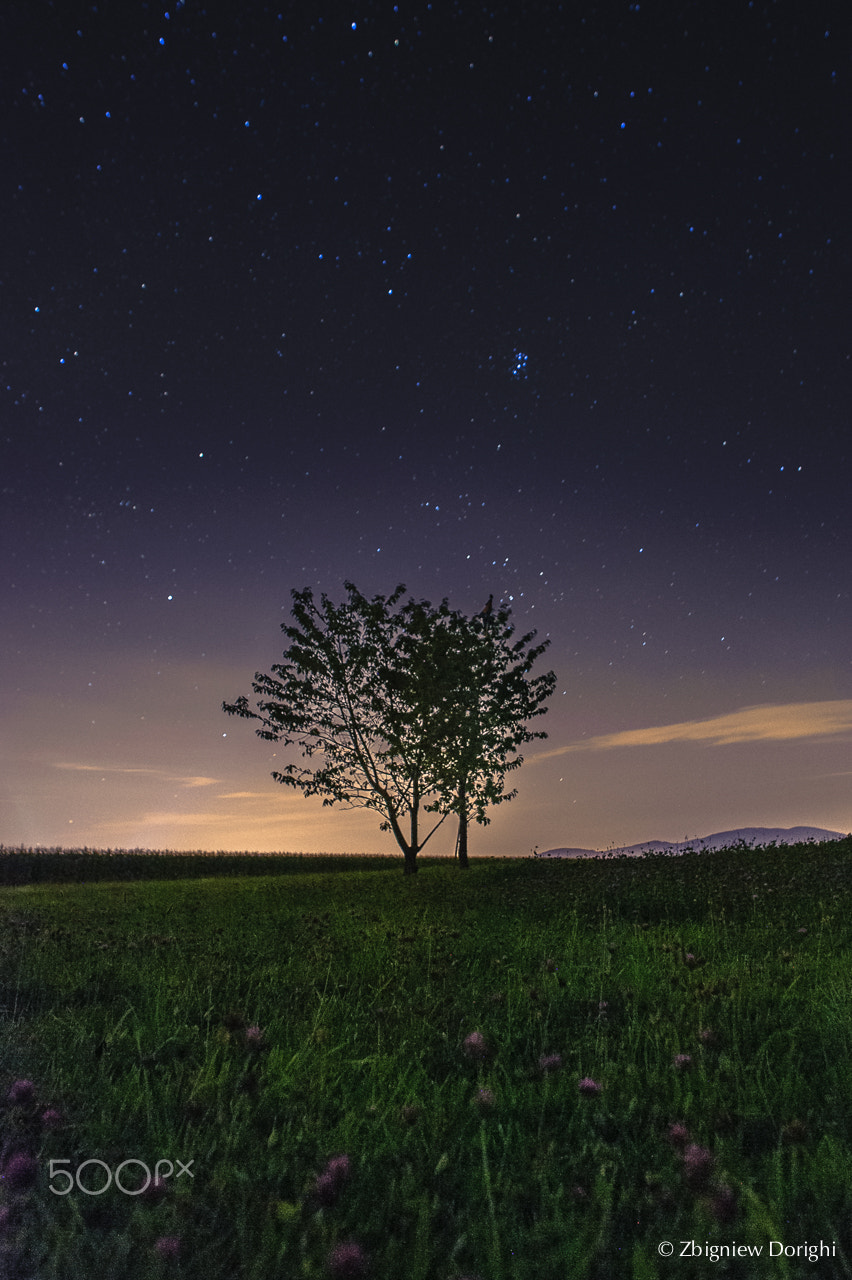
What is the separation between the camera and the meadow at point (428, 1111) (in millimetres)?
2223

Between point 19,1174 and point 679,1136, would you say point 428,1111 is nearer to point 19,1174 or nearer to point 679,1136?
point 679,1136

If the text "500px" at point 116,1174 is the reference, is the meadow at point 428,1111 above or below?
below

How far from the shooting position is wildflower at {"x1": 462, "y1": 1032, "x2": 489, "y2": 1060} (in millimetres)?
3742

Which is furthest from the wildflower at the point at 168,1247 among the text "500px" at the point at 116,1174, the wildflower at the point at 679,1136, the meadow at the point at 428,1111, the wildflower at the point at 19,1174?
the wildflower at the point at 679,1136

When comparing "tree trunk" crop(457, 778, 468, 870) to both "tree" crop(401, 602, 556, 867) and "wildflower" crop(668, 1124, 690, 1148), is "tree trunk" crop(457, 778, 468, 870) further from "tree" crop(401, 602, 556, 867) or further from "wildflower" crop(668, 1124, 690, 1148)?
"wildflower" crop(668, 1124, 690, 1148)

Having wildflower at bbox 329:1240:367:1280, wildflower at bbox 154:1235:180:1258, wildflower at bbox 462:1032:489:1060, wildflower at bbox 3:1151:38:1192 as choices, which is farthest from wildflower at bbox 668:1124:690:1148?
wildflower at bbox 3:1151:38:1192

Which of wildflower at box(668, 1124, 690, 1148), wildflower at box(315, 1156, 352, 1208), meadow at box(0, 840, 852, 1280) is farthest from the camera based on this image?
wildflower at box(668, 1124, 690, 1148)

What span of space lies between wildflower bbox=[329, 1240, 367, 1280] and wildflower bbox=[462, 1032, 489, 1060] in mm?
1730

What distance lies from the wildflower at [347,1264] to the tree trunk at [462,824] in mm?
25117

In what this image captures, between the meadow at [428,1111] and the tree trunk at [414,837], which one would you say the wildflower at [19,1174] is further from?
the tree trunk at [414,837]

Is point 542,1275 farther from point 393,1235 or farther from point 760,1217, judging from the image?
point 760,1217

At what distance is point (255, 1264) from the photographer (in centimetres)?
210

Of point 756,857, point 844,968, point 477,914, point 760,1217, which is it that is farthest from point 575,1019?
point 756,857

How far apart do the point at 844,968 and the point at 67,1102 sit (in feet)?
19.4
